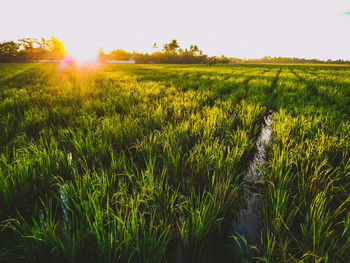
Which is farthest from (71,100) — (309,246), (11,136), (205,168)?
(309,246)

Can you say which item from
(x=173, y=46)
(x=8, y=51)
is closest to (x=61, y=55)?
(x=8, y=51)

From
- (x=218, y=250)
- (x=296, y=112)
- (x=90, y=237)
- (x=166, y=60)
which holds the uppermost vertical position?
(x=166, y=60)

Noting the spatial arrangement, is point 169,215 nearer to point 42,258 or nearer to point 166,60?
point 42,258

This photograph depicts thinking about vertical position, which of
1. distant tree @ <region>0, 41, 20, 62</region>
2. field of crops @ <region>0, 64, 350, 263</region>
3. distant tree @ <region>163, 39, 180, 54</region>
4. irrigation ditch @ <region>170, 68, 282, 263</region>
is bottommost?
irrigation ditch @ <region>170, 68, 282, 263</region>

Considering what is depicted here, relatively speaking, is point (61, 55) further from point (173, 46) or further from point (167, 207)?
point (167, 207)

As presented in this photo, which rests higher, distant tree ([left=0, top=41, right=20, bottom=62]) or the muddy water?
distant tree ([left=0, top=41, right=20, bottom=62])

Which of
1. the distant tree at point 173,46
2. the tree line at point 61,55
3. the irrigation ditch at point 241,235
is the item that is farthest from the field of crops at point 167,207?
the distant tree at point 173,46

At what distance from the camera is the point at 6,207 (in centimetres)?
109

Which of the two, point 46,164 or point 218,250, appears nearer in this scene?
point 218,250

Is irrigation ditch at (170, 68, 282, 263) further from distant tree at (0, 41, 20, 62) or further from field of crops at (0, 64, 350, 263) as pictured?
distant tree at (0, 41, 20, 62)

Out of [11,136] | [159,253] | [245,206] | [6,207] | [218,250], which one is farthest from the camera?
[11,136]

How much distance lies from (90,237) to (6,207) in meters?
0.70

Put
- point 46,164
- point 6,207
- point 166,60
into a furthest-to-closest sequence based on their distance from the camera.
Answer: point 166,60
point 46,164
point 6,207

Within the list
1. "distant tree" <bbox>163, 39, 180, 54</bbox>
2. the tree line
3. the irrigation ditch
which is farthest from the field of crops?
"distant tree" <bbox>163, 39, 180, 54</bbox>
